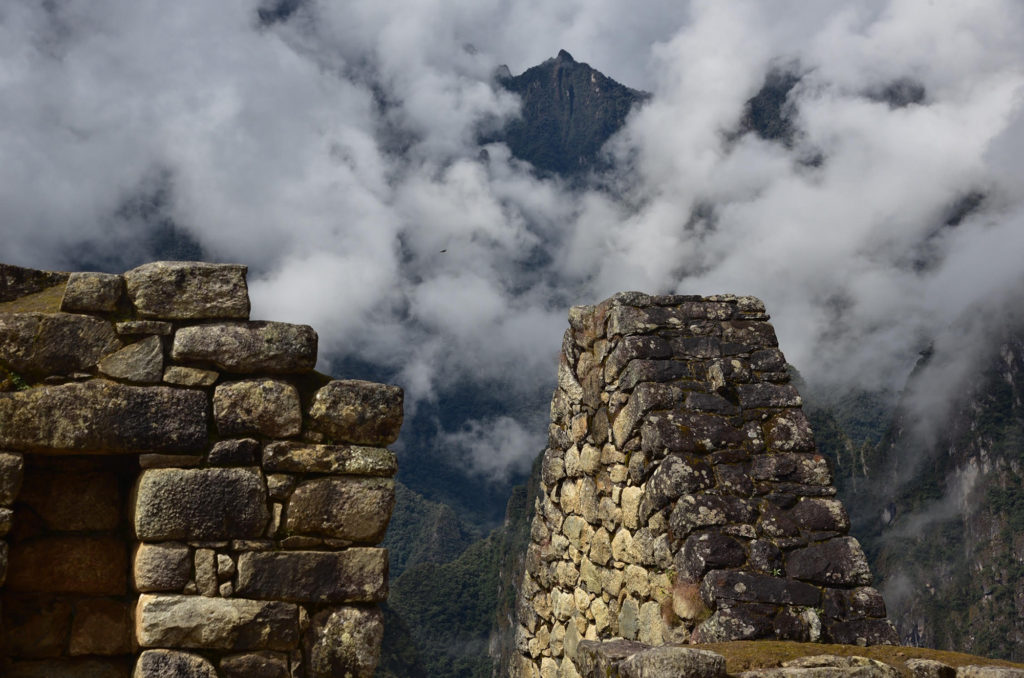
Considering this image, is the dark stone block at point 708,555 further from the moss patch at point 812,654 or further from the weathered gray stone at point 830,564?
the moss patch at point 812,654

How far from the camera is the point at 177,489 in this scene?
3166 millimetres

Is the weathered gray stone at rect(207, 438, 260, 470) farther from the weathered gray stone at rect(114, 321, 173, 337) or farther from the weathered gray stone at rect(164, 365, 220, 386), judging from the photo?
the weathered gray stone at rect(114, 321, 173, 337)

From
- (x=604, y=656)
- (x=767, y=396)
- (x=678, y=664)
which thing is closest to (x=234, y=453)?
(x=604, y=656)

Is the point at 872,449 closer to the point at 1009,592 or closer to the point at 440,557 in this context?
the point at 1009,592

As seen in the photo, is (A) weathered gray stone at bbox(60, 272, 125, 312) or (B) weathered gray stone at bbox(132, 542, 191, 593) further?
(A) weathered gray stone at bbox(60, 272, 125, 312)

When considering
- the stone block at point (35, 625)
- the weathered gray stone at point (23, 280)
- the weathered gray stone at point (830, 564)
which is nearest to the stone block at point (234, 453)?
the stone block at point (35, 625)

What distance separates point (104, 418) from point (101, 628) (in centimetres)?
92

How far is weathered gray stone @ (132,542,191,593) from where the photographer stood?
3.09 metres

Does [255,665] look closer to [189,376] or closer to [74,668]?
[74,668]

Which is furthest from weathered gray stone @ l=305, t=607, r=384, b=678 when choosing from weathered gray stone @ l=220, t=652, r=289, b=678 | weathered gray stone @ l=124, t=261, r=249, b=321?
weathered gray stone @ l=124, t=261, r=249, b=321

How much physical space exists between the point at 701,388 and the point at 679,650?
2676 mm

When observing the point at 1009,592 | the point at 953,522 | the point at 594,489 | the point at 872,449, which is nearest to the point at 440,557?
the point at 872,449

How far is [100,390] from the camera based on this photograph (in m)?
3.17

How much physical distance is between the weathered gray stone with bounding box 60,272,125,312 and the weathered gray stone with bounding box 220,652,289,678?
1585 millimetres
